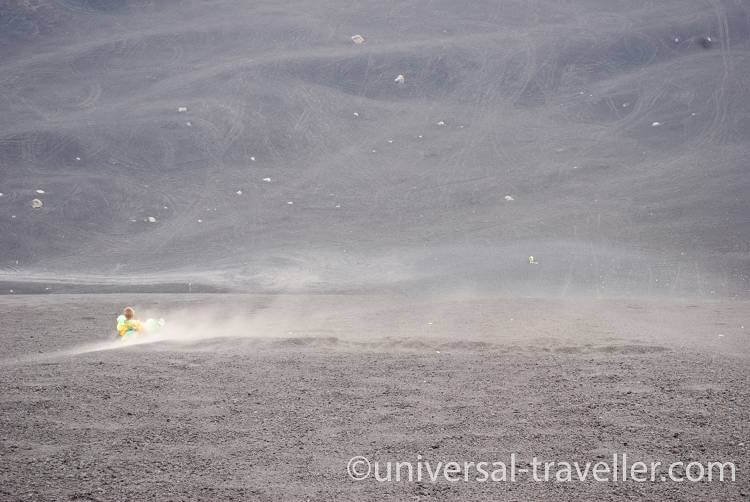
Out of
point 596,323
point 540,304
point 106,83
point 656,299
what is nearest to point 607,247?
point 656,299

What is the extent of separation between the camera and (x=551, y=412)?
24.9 feet

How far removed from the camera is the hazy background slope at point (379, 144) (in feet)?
49.7

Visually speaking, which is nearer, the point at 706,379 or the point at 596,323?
the point at 706,379

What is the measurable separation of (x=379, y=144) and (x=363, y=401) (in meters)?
13.0

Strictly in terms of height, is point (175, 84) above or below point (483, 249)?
above

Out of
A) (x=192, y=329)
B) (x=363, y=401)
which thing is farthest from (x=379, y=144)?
(x=363, y=401)

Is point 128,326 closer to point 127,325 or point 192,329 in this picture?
point 127,325

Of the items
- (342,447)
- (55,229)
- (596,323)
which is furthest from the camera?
(55,229)

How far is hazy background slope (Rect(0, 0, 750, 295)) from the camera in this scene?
49.7 ft

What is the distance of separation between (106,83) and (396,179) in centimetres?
1024

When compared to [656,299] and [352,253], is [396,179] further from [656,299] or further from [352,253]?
[656,299]

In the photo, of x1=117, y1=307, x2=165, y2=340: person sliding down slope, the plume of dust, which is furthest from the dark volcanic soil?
x1=117, y1=307, x2=165, y2=340: person sliding down slope

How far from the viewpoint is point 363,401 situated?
7.93 m

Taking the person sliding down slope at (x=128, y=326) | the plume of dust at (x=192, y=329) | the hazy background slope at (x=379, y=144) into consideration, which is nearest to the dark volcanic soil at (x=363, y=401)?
Answer: the plume of dust at (x=192, y=329)
